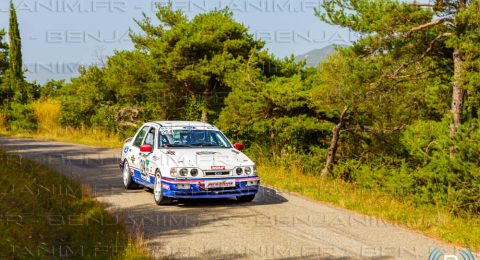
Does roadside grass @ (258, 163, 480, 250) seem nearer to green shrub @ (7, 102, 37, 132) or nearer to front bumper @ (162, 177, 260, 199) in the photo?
front bumper @ (162, 177, 260, 199)

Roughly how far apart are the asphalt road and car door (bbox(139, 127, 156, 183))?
0.52 metres

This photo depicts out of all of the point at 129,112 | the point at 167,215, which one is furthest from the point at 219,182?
the point at 129,112

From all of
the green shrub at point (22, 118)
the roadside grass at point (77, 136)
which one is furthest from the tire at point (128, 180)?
the green shrub at point (22, 118)

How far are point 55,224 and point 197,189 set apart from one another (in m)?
2.64

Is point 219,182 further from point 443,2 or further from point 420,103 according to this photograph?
point 420,103

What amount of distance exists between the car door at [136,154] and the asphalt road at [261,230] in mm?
524

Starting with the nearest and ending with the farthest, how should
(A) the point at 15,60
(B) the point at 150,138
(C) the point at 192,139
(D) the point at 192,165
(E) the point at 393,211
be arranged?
(E) the point at 393,211 → (D) the point at 192,165 → (C) the point at 192,139 → (B) the point at 150,138 → (A) the point at 15,60

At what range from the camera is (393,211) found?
32.1ft

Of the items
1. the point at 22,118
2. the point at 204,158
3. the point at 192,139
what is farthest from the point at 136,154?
the point at 22,118

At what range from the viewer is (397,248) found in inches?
285

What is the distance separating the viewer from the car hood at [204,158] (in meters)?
A: 9.97

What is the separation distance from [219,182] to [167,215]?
3.95 feet

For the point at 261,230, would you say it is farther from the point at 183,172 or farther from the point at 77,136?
the point at 77,136

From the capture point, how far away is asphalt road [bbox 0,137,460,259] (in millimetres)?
6973
